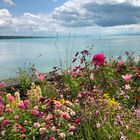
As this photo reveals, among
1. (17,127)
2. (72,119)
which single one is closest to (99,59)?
(72,119)

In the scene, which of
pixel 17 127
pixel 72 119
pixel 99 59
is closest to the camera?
pixel 17 127

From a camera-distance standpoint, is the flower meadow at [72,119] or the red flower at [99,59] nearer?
the flower meadow at [72,119]

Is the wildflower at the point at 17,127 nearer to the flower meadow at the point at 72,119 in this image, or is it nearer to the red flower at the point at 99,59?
the flower meadow at the point at 72,119

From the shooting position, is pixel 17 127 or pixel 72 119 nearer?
pixel 17 127

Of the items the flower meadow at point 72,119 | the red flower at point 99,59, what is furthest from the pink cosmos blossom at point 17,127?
the red flower at point 99,59

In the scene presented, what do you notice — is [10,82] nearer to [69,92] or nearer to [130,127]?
[69,92]

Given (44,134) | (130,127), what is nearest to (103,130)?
(130,127)

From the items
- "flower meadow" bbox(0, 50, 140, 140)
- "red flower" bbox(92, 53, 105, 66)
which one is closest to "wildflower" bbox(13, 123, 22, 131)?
"flower meadow" bbox(0, 50, 140, 140)

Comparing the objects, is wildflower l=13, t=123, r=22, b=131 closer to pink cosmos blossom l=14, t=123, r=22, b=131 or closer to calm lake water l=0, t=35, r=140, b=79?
pink cosmos blossom l=14, t=123, r=22, b=131

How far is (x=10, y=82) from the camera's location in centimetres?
906

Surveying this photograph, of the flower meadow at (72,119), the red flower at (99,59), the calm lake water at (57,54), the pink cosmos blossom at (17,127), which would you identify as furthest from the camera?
the calm lake water at (57,54)

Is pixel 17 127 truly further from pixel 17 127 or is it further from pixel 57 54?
pixel 57 54

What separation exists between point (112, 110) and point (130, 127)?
814mm

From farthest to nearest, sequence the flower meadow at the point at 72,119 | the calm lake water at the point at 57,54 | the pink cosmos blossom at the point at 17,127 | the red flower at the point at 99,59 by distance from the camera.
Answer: the calm lake water at the point at 57,54 → the red flower at the point at 99,59 → the pink cosmos blossom at the point at 17,127 → the flower meadow at the point at 72,119
